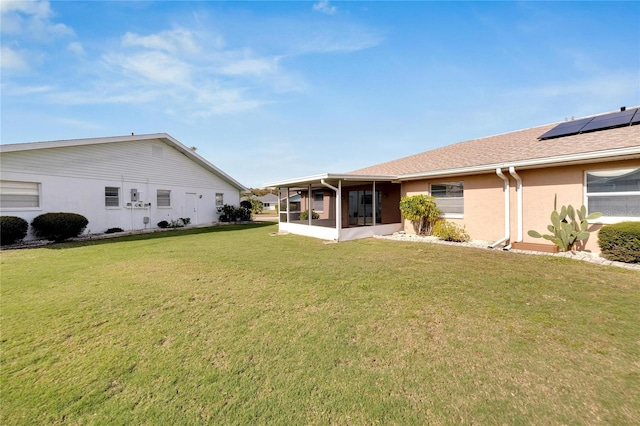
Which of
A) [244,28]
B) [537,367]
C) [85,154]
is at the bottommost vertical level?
[537,367]

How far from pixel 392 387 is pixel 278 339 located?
1.40 meters

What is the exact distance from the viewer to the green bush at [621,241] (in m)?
6.20

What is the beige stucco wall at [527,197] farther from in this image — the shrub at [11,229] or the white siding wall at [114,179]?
the shrub at [11,229]

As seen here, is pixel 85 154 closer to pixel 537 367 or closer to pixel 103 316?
pixel 103 316

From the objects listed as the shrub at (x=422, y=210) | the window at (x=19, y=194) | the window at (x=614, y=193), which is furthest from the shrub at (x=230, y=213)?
the window at (x=614, y=193)

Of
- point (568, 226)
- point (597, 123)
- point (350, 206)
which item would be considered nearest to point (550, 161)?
point (568, 226)

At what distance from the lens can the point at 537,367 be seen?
8.80ft

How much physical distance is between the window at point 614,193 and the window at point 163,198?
1958cm

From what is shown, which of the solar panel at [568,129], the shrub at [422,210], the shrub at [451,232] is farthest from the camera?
the shrub at [422,210]

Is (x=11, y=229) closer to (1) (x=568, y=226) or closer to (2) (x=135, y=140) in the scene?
(2) (x=135, y=140)

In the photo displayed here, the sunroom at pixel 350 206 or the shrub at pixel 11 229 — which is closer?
the shrub at pixel 11 229

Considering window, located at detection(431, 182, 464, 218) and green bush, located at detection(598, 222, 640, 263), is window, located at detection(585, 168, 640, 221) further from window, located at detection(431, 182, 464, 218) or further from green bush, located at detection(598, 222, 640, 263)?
window, located at detection(431, 182, 464, 218)

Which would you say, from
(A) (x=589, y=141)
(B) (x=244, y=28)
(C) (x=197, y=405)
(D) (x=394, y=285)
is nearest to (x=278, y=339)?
(C) (x=197, y=405)

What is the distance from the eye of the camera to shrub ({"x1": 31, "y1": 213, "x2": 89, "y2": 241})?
11016 mm
